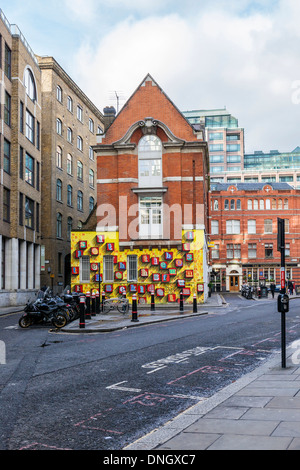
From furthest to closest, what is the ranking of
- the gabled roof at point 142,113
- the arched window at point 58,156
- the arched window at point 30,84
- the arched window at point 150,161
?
the arched window at point 58,156, the arched window at point 30,84, the gabled roof at point 142,113, the arched window at point 150,161

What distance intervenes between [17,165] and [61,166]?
11923mm

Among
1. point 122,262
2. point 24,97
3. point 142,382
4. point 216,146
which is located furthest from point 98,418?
point 216,146

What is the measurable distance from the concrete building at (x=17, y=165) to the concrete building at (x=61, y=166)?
3920 mm

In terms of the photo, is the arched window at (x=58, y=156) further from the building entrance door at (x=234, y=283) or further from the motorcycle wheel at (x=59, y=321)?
the building entrance door at (x=234, y=283)

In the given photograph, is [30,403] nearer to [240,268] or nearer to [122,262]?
[122,262]

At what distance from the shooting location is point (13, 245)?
3538 centimetres

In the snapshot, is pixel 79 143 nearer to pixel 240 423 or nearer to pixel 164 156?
pixel 164 156

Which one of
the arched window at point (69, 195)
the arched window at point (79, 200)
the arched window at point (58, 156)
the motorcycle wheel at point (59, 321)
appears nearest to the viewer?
the motorcycle wheel at point (59, 321)

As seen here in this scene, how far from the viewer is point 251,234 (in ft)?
226

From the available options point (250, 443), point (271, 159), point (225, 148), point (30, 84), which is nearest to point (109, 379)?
point (250, 443)

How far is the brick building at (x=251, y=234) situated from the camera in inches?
2687

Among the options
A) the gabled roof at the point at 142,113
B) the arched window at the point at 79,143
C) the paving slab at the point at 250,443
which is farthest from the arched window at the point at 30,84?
the paving slab at the point at 250,443

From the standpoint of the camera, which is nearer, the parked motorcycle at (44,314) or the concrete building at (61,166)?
the parked motorcycle at (44,314)

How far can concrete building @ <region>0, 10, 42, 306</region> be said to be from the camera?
112 ft
